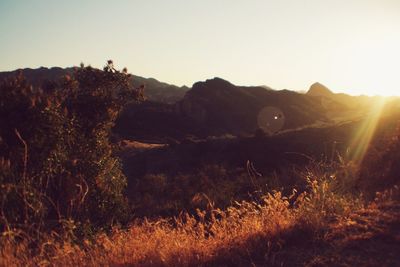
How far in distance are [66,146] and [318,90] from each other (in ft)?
516

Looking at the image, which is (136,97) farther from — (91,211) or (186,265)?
(186,265)

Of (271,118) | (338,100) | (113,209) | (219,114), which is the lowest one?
(271,118)

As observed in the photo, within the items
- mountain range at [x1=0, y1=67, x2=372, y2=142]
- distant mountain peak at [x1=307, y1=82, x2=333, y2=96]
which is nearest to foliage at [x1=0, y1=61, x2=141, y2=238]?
mountain range at [x1=0, y1=67, x2=372, y2=142]

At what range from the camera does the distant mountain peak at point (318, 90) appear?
151 metres

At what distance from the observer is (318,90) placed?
15800cm

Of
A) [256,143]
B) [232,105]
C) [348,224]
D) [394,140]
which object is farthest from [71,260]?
[232,105]

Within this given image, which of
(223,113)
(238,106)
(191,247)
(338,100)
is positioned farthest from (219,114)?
(191,247)

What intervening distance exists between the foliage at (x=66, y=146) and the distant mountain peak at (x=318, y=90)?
144 m

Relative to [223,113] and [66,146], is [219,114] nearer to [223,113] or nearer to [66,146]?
[223,113]

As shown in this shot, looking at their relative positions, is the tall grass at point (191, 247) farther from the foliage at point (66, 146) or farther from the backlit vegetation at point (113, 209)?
the foliage at point (66, 146)

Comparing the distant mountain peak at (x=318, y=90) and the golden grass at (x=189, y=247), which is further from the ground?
the distant mountain peak at (x=318, y=90)

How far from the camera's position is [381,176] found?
9383mm

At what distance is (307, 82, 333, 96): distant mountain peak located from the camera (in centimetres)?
15084

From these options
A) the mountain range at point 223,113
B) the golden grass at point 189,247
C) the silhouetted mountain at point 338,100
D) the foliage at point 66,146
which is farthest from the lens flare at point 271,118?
the golden grass at point 189,247
